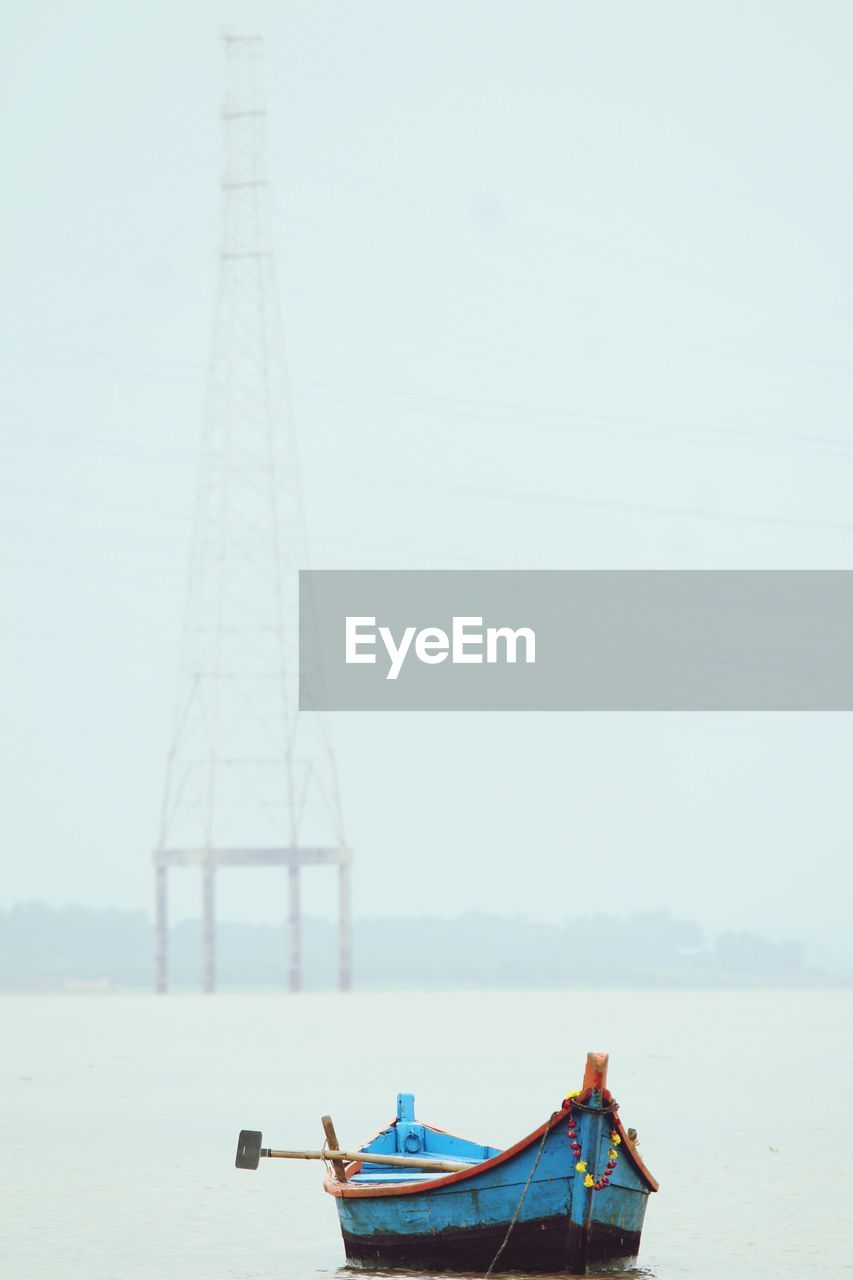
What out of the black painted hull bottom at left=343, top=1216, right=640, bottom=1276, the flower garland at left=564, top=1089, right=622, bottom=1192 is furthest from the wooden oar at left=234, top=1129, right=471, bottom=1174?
the flower garland at left=564, top=1089, right=622, bottom=1192

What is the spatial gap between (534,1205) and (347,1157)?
4196 mm

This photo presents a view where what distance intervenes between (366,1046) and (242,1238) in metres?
77.3

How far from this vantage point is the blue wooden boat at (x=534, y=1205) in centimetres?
2725

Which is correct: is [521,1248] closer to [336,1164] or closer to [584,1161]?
[584,1161]

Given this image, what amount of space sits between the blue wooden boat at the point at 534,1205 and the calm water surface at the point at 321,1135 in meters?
2.47

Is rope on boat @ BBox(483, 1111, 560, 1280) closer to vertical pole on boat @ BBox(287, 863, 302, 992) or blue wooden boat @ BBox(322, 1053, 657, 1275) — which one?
blue wooden boat @ BBox(322, 1053, 657, 1275)

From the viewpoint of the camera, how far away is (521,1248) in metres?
27.7

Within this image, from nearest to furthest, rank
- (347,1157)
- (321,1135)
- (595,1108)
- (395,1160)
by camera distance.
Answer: (595,1108), (395,1160), (347,1157), (321,1135)

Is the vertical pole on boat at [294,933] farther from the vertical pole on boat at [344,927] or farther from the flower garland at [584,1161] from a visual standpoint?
the flower garland at [584,1161]

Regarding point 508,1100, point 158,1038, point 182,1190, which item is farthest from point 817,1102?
point 158,1038

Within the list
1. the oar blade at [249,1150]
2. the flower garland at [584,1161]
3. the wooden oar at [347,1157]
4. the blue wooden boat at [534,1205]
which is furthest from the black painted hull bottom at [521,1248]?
the oar blade at [249,1150]

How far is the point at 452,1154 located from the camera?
3225 centimetres

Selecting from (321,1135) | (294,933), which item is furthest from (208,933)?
(321,1135)

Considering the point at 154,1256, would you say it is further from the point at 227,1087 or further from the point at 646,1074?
the point at 646,1074
